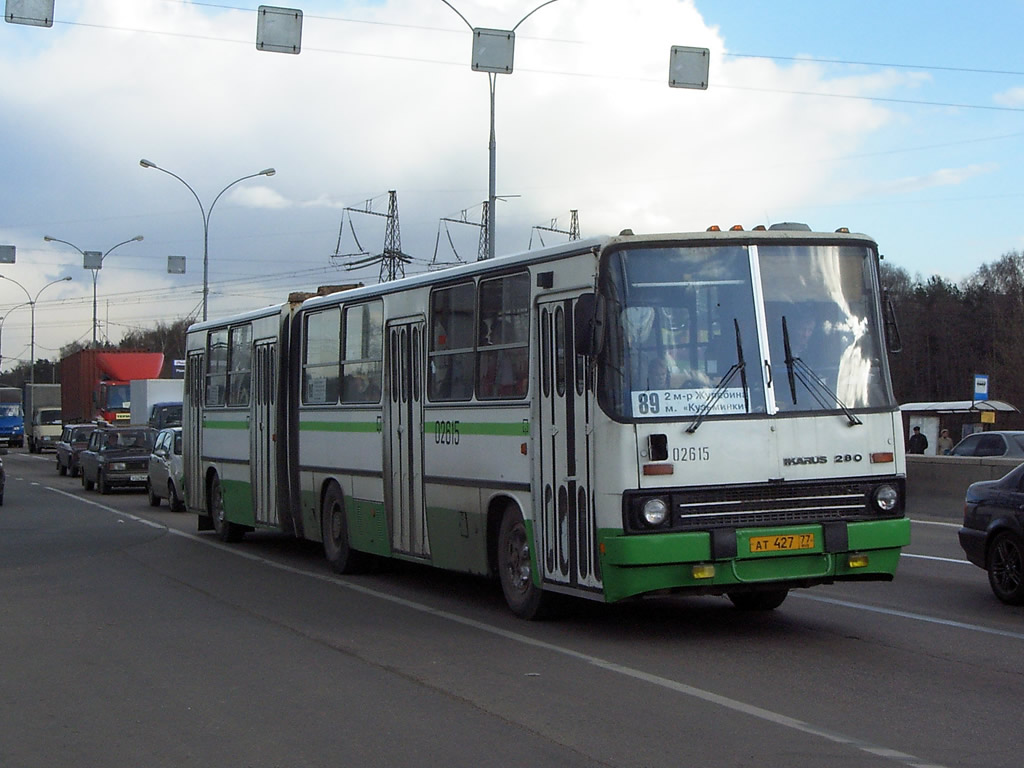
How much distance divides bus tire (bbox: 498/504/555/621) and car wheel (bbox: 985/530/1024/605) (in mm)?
4153

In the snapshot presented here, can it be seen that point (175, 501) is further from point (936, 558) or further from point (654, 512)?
point (654, 512)

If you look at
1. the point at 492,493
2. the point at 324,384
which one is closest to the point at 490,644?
the point at 492,493

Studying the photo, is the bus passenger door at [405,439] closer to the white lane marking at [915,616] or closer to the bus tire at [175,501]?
the white lane marking at [915,616]

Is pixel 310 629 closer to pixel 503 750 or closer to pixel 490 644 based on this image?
pixel 490 644

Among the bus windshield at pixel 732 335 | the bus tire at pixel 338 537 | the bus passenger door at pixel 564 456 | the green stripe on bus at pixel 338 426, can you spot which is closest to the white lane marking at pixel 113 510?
the green stripe on bus at pixel 338 426

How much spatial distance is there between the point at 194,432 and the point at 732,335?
529 inches

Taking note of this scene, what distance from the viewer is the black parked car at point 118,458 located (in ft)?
115

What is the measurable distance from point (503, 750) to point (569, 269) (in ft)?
14.7

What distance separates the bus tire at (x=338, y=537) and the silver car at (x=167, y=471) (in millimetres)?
12696

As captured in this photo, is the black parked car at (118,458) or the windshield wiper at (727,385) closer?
the windshield wiper at (727,385)

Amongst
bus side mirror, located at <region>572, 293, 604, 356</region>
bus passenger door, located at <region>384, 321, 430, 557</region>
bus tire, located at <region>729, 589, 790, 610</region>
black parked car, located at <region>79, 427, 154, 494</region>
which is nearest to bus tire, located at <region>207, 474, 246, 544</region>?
bus passenger door, located at <region>384, 321, 430, 557</region>

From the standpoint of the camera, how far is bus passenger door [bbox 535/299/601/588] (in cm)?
993

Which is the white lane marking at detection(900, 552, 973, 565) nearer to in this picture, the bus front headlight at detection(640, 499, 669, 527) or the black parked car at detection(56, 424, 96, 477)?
the bus front headlight at detection(640, 499, 669, 527)

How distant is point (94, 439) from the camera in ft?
123
